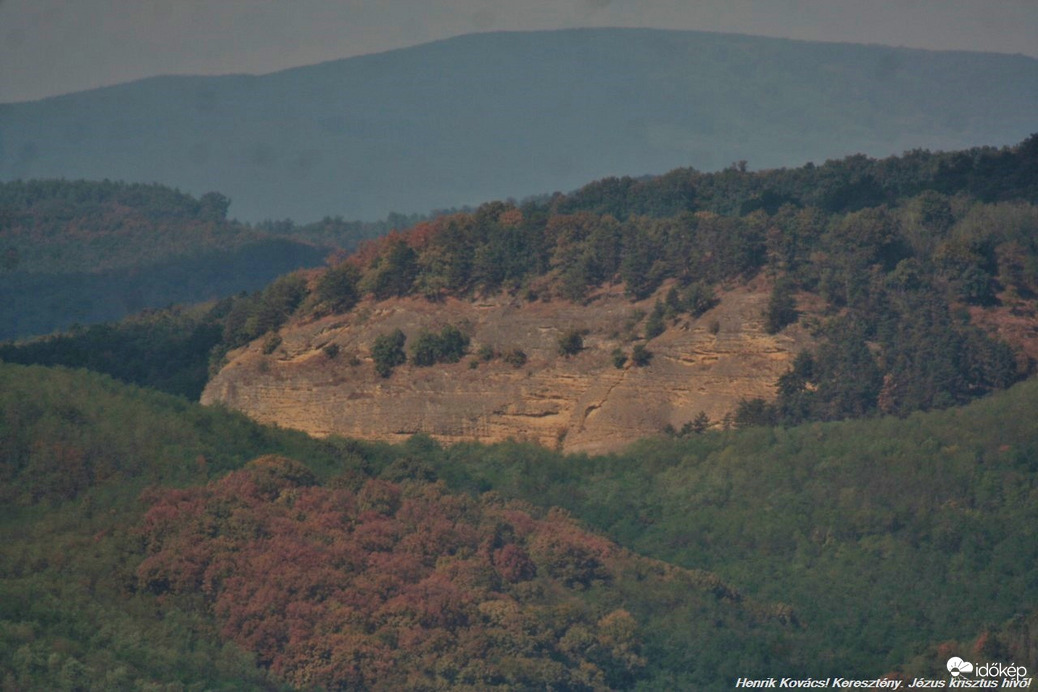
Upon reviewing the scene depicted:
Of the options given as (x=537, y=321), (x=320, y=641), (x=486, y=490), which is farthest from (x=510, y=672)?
(x=537, y=321)

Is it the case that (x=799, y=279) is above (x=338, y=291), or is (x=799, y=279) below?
above

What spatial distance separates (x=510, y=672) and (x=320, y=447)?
1432cm

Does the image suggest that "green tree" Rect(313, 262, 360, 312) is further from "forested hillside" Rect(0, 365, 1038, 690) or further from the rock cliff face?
"forested hillside" Rect(0, 365, 1038, 690)

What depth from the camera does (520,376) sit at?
150ft

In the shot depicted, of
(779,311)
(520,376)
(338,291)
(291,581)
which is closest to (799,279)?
(779,311)

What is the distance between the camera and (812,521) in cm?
3697

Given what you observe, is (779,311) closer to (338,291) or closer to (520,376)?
(520,376)

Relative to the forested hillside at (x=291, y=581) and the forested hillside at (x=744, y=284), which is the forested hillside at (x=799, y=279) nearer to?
the forested hillside at (x=744, y=284)

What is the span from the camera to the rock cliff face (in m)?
43.5

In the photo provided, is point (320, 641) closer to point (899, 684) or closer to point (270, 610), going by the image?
point (270, 610)

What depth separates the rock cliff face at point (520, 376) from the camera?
43469 mm

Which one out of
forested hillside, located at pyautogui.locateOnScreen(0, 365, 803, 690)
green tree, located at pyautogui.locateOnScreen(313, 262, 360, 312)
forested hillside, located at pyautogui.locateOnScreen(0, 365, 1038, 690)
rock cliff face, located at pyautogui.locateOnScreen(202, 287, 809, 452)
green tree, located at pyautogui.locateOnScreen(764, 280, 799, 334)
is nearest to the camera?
forested hillside, located at pyautogui.locateOnScreen(0, 365, 803, 690)

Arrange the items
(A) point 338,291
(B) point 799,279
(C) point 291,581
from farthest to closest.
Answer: (A) point 338,291, (B) point 799,279, (C) point 291,581

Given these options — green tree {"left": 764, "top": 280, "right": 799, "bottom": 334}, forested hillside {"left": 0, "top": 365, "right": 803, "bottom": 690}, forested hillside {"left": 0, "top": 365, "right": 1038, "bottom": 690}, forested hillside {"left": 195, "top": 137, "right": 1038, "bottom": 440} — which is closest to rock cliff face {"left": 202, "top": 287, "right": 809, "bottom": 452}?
forested hillside {"left": 195, "top": 137, "right": 1038, "bottom": 440}
